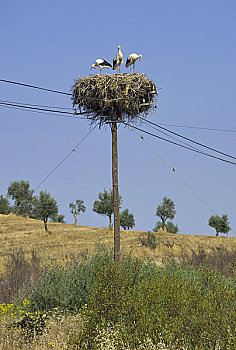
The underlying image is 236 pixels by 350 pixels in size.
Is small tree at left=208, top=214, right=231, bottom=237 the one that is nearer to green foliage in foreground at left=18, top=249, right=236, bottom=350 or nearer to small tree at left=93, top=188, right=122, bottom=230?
small tree at left=93, top=188, right=122, bottom=230

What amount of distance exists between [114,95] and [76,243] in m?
18.3

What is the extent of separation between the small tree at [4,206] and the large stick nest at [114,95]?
49.1 meters

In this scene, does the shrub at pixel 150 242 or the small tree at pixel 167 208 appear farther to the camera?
the small tree at pixel 167 208

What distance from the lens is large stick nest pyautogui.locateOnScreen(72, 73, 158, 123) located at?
35.4ft

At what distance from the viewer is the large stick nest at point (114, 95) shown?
1079cm

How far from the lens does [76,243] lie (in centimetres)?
2720

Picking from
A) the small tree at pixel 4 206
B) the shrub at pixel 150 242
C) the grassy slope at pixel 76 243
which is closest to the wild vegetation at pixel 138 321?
the grassy slope at pixel 76 243

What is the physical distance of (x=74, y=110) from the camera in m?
11.9

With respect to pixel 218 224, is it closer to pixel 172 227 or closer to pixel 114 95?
pixel 172 227

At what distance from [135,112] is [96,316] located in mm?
7118

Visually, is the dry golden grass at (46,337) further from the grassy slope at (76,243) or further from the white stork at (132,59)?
the grassy slope at (76,243)

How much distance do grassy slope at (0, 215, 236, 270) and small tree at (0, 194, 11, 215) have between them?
1222 centimetres

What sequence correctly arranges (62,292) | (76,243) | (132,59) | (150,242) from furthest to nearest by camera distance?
(76,243) < (150,242) < (132,59) < (62,292)

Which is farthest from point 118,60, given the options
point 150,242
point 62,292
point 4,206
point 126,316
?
point 4,206
